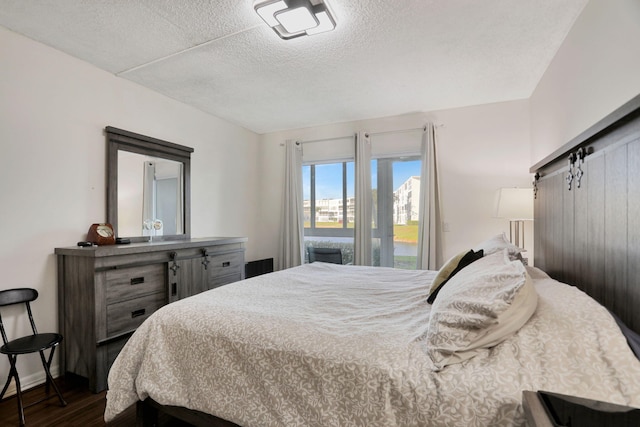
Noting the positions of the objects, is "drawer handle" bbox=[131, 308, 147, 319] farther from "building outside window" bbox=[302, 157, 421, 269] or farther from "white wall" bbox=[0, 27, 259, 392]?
"building outside window" bbox=[302, 157, 421, 269]

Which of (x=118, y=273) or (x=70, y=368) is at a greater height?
(x=118, y=273)

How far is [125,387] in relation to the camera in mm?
1544

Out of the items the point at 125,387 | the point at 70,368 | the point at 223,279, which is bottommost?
the point at 70,368

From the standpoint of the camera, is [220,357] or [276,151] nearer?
[220,357]

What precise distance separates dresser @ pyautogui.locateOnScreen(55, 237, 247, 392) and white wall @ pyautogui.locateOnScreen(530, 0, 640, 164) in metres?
3.16

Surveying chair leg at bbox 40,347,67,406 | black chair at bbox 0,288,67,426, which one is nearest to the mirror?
black chair at bbox 0,288,67,426

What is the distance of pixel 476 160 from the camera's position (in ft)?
11.8

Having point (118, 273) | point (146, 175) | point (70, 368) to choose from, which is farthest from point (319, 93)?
point (70, 368)

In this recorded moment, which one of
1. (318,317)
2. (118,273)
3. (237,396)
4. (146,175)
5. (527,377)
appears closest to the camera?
(527,377)

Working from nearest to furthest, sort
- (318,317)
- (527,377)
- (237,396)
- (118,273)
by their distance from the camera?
(527,377)
(237,396)
(318,317)
(118,273)

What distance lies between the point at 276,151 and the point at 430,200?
2444 mm

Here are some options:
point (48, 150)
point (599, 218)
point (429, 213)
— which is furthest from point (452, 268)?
point (48, 150)

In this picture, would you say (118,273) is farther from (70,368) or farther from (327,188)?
(327,188)

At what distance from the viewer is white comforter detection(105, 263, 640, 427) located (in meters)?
0.93
